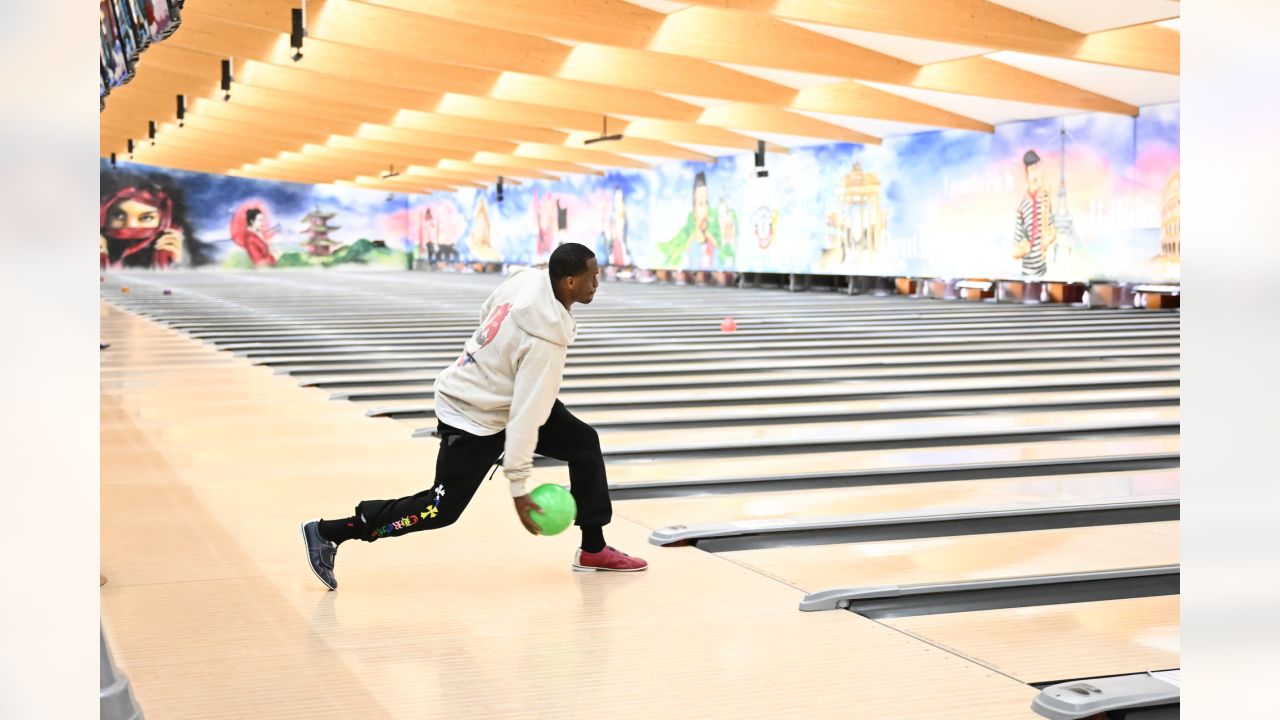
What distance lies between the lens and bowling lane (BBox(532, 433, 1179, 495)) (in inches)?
221

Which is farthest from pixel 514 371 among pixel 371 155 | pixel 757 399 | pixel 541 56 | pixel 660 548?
pixel 371 155

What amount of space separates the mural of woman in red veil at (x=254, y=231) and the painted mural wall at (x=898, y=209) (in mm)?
889

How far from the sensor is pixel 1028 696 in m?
2.82

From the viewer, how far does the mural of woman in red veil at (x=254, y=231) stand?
128 feet

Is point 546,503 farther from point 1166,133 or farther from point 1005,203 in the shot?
point 1005,203

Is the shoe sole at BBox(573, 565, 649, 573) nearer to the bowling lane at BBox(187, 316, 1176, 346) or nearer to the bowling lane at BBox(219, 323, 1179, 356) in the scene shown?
the bowling lane at BBox(219, 323, 1179, 356)

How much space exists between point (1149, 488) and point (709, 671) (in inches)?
118

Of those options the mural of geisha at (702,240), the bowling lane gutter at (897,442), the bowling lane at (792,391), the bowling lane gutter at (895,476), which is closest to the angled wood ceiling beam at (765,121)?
the mural of geisha at (702,240)

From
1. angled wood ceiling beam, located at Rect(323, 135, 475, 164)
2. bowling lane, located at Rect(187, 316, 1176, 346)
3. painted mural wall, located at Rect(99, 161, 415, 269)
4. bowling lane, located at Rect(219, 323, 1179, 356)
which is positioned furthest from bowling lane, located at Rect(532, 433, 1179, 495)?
painted mural wall, located at Rect(99, 161, 415, 269)

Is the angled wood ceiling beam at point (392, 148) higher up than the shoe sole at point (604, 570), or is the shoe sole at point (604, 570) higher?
the angled wood ceiling beam at point (392, 148)

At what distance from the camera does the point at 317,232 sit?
40.3m

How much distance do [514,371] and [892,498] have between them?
211 cm

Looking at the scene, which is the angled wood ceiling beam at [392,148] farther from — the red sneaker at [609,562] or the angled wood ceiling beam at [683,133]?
the red sneaker at [609,562]
